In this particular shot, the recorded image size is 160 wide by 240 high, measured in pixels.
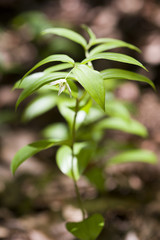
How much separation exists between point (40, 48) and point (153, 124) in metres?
2.47

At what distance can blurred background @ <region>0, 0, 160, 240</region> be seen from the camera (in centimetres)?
168

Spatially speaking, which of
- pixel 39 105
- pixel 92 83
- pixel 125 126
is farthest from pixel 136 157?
pixel 92 83

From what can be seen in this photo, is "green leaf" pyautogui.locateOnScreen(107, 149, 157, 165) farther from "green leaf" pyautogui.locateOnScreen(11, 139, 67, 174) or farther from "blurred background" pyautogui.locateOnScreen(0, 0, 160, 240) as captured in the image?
"green leaf" pyautogui.locateOnScreen(11, 139, 67, 174)

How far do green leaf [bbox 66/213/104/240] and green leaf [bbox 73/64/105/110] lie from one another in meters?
0.59

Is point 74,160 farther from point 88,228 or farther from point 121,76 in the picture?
point 121,76

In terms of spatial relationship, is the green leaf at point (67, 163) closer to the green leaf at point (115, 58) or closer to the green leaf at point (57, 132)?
the green leaf at point (115, 58)

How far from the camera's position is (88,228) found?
1.18 m

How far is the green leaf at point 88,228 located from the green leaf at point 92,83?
1.93 feet

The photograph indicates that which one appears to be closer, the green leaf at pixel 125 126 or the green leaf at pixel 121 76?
the green leaf at pixel 121 76

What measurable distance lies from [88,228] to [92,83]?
0.65 m

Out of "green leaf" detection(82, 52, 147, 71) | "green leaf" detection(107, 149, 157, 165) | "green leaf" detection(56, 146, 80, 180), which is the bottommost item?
"green leaf" detection(56, 146, 80, 180)

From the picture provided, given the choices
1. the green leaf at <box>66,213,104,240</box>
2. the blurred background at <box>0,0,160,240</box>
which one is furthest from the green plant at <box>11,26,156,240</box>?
the blurred background at <box>0,0,160,240</box>

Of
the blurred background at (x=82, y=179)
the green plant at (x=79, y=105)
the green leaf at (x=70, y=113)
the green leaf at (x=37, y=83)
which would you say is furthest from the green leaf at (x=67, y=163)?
the blurred background at (x=82, y=179)

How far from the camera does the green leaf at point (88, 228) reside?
115 cm
